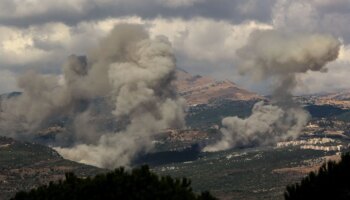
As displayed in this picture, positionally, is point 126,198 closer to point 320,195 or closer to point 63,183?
point 63,183

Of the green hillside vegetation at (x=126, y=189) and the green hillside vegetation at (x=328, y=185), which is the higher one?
the green hillside vegetation at (x=126, y=189)

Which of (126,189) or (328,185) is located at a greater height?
(126,189)

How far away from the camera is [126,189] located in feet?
407

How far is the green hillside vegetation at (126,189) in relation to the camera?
121812 millimetres

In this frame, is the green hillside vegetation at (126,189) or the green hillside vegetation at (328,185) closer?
the green hillside vegetation at (126,189)

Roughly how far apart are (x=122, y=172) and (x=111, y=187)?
6322mm

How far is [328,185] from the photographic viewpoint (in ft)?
440

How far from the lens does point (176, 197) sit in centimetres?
11988

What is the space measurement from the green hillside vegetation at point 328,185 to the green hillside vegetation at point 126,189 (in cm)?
2030

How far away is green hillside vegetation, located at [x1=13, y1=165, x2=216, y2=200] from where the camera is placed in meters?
122

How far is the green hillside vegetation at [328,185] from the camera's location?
13188 cm

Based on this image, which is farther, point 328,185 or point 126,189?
point 328,185

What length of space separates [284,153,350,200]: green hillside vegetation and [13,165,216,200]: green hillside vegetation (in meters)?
20.3

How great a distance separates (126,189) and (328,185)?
3791cm
